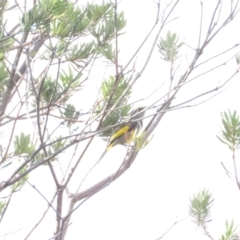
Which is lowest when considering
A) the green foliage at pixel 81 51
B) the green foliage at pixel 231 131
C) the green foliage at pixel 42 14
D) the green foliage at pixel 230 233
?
the green foliage at pixel 230 233

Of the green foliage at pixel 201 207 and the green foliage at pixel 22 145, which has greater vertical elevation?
the green foliage at pixel 22 145

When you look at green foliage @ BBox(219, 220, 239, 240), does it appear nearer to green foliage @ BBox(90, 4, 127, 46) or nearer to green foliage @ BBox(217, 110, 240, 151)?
green foliage @ BBox(217, 110, 240, 151)

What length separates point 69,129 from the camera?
158 centimetres

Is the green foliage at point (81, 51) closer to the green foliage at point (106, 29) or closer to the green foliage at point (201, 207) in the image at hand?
the green foliage at point (106, 29)

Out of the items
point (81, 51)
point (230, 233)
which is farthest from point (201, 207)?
point (81, 51)

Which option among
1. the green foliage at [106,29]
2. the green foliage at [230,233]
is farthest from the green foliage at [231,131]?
the green foliage at [106,29]

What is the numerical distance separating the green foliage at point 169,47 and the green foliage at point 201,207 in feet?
1.33

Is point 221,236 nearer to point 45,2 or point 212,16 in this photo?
point 212,16

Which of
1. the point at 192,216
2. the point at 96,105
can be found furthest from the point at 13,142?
the point at 192,216

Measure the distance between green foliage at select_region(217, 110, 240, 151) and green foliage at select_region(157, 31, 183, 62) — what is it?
41 cm

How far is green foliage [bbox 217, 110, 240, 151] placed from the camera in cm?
113

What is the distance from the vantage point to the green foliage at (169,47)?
1524 mm

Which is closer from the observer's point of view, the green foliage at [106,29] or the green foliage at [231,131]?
the green foliage at [231,131]

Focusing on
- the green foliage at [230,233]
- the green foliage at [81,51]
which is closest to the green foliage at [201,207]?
the green foliage at [230,233]
